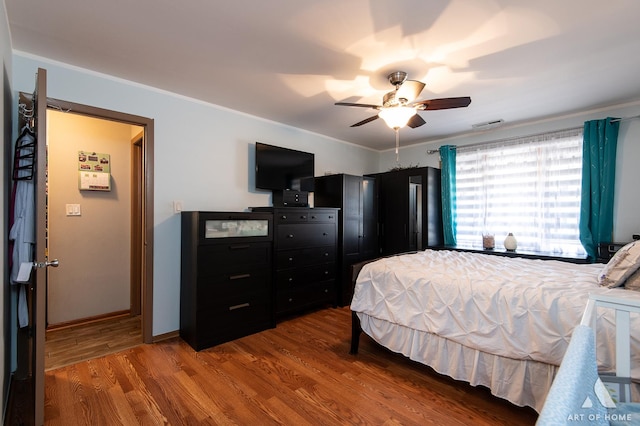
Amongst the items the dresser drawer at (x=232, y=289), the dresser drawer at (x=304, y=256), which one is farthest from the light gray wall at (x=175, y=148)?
the dresser drawer at (x=304, y=256)

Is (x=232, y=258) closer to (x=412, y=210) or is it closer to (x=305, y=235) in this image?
(x=305, y=235)

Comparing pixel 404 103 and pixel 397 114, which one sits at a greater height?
pixel 404 103

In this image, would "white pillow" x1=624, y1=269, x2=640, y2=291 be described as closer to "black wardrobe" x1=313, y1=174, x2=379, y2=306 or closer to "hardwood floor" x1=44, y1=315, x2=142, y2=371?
"black wardrobe" x1=313, y1=174, x2=379, y2=306

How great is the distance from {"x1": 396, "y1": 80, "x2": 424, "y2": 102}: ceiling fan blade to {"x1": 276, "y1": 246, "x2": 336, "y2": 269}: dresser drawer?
2.02 meters

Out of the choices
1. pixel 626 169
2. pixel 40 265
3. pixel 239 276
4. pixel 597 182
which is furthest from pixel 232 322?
pixel 626 169

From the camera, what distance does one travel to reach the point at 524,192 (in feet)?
12.5

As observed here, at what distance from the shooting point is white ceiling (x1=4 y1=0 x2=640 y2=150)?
68.0 inches

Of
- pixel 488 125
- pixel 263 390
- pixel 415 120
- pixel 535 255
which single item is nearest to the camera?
pixel 263 390

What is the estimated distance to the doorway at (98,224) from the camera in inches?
120

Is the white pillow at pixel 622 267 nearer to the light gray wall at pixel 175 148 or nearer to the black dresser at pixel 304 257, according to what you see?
the black dresser at pixel 304 257

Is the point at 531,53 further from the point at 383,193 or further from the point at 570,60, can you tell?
the point at 383,193

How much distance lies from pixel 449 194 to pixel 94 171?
15.7 feet

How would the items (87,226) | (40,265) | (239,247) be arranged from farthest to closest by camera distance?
1. (87,226)
2. (239,247)
3. (40,265)

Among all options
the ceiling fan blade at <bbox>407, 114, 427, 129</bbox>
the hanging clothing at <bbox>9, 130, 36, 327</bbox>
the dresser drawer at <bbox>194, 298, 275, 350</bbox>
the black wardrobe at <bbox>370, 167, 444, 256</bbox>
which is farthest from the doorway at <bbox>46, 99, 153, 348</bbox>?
the black wardrobe at <bbox>370, 167, 444, 256</bbox>
